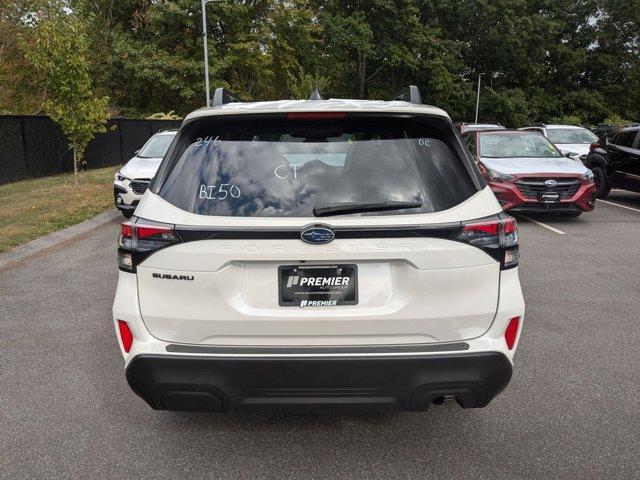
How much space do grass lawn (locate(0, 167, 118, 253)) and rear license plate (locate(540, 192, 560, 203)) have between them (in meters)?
8.10

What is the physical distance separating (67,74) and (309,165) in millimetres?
13957

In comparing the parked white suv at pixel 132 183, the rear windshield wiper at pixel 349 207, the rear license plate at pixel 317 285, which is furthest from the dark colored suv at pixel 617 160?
the rear license plate at pixel 317 285

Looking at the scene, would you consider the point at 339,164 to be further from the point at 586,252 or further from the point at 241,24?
the point at 241,24

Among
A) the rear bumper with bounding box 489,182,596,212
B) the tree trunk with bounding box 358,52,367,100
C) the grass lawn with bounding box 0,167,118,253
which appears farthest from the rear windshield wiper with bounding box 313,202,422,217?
the tree trunk with bounding box 358,52,367,100

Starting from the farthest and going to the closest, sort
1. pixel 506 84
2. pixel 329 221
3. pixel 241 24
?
pixel 506 84, pixel 241 24, pixel 329 221

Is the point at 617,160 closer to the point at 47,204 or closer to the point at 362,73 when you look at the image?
the point at 47,204

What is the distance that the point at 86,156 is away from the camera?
70.5 ft

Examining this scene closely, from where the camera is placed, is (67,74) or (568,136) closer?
(67,74)

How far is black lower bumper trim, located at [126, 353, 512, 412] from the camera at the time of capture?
2.61 metres

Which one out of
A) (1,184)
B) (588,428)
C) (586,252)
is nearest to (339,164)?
(588,428)

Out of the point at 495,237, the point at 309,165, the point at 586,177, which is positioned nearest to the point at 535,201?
the point at 586,177

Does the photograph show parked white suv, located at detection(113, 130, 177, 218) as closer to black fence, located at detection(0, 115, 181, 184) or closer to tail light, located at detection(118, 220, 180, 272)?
black fence, located at detection(0, 115, 181, 184)

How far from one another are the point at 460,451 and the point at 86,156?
68.9 ft

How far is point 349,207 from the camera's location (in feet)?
8.48
